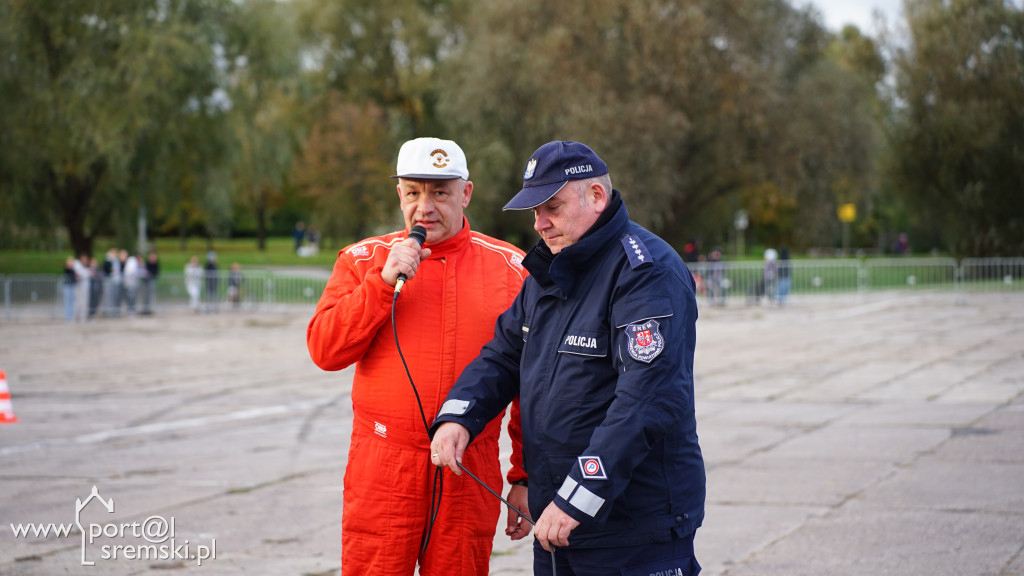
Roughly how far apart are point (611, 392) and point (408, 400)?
823 mm

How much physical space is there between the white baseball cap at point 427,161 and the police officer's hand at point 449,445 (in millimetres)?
886

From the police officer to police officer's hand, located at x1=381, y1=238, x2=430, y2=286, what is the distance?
1.26ft

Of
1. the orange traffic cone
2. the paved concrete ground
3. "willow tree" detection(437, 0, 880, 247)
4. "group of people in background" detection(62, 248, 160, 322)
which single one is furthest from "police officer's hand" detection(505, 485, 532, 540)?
"willow tree" detection(437, 0, 880, 247)

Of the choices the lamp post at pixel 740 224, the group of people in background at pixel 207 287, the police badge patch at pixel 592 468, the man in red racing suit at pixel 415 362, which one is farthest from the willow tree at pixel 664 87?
the police badge patch at pixel 592 468

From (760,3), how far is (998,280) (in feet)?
40.3

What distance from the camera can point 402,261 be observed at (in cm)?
341

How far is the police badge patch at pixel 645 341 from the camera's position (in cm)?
292

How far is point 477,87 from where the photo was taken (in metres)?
37.2

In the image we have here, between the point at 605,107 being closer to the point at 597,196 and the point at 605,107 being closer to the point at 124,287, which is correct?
the point at 124,287

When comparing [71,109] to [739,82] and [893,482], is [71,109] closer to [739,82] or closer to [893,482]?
[739,82]

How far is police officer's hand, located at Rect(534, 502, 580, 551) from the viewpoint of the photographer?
297 cm

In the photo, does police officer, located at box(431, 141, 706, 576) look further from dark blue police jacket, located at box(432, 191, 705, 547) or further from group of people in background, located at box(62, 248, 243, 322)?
group of people in background, located at box(62, 248, 243, 322)

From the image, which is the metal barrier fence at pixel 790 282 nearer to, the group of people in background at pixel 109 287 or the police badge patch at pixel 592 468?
the group of people in background at pixel 109 287

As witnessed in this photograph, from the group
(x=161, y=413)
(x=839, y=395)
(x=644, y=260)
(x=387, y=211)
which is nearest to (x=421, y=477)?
(x=644, y=260)
